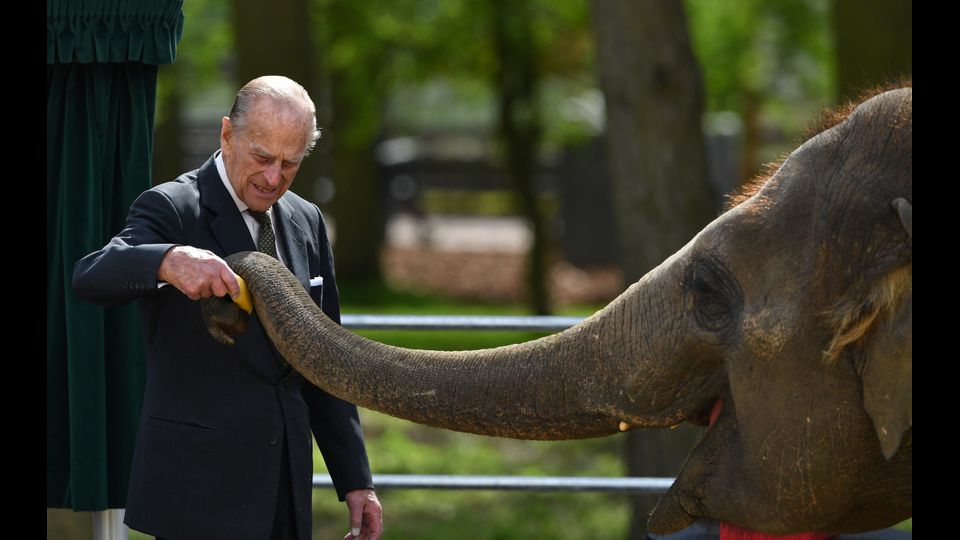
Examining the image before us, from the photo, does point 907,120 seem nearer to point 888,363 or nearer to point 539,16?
point 888,363

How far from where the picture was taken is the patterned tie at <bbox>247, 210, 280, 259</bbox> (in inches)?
174

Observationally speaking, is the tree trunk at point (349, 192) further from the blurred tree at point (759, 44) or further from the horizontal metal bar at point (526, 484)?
the horizontal metal bar at point (526, 484)

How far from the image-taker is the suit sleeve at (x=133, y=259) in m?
4.00

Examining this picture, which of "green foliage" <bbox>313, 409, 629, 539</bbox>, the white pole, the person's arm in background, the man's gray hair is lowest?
"green foliage" <bbox>313, 409, 629, 539</bbox>

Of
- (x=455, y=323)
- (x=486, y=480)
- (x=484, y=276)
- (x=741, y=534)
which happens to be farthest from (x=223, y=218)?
(x=484, y=276)

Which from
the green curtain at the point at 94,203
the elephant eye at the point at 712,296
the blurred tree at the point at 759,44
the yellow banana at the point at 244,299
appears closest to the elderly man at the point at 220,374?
the yellow banana at the point at 244,299

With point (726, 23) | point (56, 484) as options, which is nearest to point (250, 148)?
point (56, 484)

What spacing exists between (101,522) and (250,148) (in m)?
1.72

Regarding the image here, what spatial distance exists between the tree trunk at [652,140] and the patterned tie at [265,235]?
4425 millimetres

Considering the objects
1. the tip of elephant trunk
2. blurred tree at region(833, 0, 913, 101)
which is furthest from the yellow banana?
blurred tree at region(833, 0, 913, 101)

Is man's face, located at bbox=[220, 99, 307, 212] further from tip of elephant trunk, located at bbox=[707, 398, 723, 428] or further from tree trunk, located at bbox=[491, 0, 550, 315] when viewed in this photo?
tree trunk, located at bbox=[491, 0, 550, 315]

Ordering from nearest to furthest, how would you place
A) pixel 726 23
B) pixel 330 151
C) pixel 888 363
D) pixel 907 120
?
1. pixel 888 363
2. pixel 907 120
3. pixel 726 23
4. pixel 330 151

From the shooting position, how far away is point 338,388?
12.9 feet

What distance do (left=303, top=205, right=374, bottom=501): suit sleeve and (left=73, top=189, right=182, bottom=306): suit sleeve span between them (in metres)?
0.62
